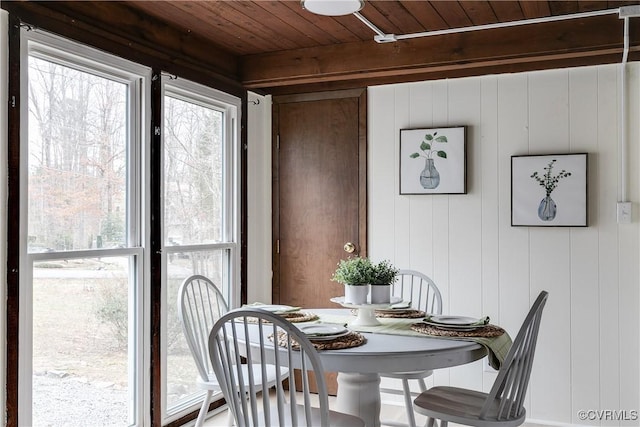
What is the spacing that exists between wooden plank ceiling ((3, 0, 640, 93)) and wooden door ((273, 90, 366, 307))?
32 centimetres

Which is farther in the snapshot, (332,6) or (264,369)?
(332,6)

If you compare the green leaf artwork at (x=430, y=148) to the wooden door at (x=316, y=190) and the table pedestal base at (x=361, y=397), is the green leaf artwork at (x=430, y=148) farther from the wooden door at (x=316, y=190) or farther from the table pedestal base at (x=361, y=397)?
the table pedestal base at (x=361, y=397)

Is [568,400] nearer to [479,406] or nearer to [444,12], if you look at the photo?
[479,406]

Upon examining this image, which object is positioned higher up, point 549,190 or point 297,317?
point 549,190

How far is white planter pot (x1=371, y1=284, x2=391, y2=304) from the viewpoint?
101 inches

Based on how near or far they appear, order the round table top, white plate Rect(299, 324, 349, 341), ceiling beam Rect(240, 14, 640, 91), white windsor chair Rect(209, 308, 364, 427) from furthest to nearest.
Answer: ceiling beam Rect(240, 14, 640, 91)
white plate Rect(299, 324, 349, 341)
the round table top
white windsor chair Rect(209, 308, 364, 427)

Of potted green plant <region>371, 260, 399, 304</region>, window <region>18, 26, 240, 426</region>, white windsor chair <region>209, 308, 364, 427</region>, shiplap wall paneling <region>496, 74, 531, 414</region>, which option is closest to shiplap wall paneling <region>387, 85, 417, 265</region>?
shiplap wall paneling <region>496, 74, 531, 414</region>

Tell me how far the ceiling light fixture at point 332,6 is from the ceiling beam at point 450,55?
961 mm

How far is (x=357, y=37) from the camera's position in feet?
12.0

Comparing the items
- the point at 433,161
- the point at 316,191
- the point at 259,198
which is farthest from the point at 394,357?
the point at 259,198

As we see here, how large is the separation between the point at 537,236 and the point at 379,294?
1607 mm

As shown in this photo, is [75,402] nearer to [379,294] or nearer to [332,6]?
[379,294]

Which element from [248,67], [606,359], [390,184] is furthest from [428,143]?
[606,359]

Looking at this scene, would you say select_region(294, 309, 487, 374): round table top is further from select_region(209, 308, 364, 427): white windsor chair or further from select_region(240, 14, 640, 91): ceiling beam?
select_region(240, 14, 640, 91): ceiling beam
